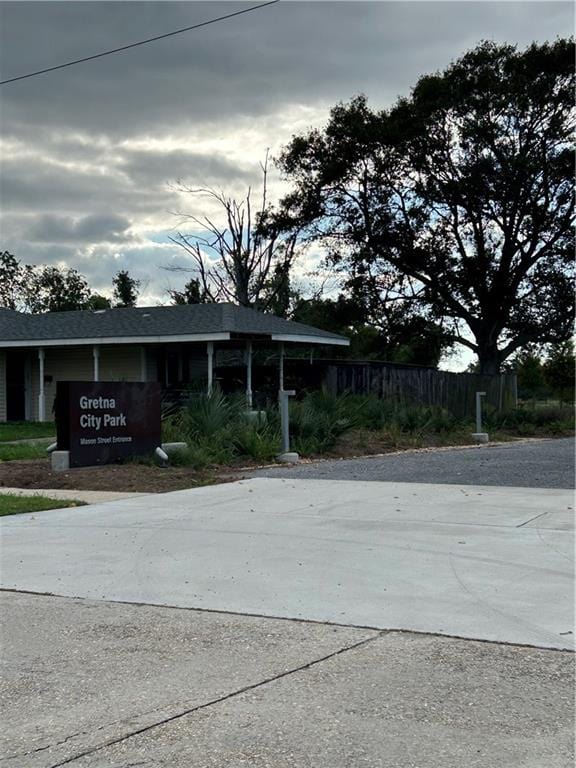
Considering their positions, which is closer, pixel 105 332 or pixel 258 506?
pixel 258 506

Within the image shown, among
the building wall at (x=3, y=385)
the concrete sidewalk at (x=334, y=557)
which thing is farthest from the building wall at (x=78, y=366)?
the concrete sidewalk at (x=334, y=557)

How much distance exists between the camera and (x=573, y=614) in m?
6.04

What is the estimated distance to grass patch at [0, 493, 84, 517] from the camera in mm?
11055

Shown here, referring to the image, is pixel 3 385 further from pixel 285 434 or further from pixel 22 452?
pixel 285 434

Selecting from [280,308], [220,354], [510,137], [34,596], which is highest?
[510,137]

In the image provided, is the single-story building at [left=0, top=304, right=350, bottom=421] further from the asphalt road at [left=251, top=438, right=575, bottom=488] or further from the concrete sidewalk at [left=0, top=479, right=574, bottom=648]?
the concrete sidewalk at [left=0, top=479, right=574, bottom=648]

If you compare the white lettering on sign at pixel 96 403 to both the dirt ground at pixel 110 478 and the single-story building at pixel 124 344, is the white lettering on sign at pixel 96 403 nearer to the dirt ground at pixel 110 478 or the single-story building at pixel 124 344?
the dirt ground at pixel 110 478

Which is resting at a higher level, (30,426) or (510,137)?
(510,137)

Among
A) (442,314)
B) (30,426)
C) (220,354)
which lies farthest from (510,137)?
(30,426)

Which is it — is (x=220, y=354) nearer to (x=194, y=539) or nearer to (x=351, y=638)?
(x=194, y=539)

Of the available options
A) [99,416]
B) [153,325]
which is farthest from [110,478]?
[153,325]

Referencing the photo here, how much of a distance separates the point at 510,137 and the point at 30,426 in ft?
77.5

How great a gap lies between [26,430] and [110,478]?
11761 mm

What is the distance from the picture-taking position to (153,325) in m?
28.0
